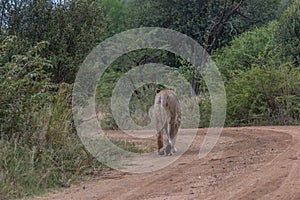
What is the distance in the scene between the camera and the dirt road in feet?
22.9

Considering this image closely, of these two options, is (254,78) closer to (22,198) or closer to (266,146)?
(266,146)

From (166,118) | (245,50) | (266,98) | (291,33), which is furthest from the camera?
(245,50)

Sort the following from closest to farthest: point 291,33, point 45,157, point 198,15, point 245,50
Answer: point 45,157, point 291,33, point 245,50, point 198,15

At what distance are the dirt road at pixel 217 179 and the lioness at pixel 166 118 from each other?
44cm

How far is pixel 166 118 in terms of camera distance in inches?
464

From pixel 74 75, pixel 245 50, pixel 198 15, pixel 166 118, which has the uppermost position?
pixel 198 15

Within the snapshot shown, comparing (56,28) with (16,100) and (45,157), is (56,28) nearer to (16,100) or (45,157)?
(16,100)

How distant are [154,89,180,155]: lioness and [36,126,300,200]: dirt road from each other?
17.2 inches

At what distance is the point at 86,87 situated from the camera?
16172 millimetres

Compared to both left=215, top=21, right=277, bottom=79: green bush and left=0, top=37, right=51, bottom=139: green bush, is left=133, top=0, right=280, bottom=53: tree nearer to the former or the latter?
left=215, top=21, right=277, bottom=79: green bush

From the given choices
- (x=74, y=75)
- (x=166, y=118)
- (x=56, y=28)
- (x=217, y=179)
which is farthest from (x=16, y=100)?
(x=74, y=75)

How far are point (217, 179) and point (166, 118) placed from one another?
3822 millimetres

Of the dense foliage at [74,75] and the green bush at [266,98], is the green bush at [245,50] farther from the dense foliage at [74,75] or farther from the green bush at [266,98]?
the green bush at [266,98]

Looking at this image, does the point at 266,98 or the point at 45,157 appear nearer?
the point at 45,157
